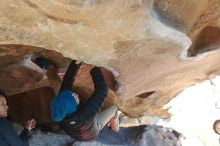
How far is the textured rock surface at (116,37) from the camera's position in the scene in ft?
6.13

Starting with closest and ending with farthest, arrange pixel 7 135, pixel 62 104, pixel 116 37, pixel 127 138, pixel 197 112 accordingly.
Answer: pixel 116 37 < pixel 7 135 < pixel 62 104 < pixel 127 138 < pixel 197 112

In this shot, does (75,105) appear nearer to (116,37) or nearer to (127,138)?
(116,37)

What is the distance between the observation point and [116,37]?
90.4 inches

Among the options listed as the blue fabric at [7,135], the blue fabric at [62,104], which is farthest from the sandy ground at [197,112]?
the blue fabric at [7,135]

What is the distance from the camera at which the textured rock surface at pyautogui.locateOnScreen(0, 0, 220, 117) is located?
1.87 metres

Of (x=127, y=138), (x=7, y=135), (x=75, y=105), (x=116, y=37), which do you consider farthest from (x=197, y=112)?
(x=116, y=37)

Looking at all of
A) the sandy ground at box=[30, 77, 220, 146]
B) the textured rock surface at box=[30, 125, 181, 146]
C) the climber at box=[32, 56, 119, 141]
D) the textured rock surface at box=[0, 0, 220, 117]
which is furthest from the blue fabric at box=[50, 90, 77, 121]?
the sandy ground at box=[30, 77, 220, 146]

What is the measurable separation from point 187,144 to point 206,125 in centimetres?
115

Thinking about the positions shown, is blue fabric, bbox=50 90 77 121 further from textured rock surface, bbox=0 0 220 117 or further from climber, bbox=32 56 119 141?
textured rock surface, bbox=0 0 220 117

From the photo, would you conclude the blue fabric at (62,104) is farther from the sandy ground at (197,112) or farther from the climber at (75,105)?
the sandy ground at (197,112)

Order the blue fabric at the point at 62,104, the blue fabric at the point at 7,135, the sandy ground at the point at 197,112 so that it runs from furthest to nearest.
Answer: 1. the sandy ground at the point at 197,112
2. the blue fabric at the point at 62,104
3. the blue fabric at the point at 7,135

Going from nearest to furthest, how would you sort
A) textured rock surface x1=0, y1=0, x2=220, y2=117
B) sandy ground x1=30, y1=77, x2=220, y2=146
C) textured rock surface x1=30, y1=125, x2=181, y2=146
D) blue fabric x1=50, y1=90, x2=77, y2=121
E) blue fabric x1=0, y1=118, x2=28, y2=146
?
textured rock surface x1=0, y1=0, x2=220, y2=117
blue fabric x1=0, y1=118, x2=28, y2=146
blue fabric x1=50, y1=90, x2=77, y2=121
textured rock surface x1=30, y1=125, x2=181, y2=146
sandy ground x1=30, y1=77, x2=220, y2=146

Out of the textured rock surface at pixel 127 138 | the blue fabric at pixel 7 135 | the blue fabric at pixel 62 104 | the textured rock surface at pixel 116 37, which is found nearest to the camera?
the textured rock surface at pixel 116 37

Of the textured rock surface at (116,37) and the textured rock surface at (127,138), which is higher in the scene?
the textured rock surface at (116,37)
